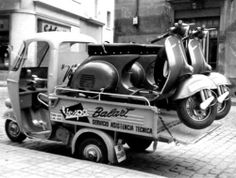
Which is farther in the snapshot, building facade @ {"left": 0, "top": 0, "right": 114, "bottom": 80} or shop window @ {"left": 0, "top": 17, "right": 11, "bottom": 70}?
shop window @ {"left": 0, "top": 17, "right": 11, "bottom": 70}

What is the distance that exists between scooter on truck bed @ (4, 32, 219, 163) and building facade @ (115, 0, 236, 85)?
11.0 metres

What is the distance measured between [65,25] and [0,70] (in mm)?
5323

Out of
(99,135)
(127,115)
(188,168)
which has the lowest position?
(188,168)

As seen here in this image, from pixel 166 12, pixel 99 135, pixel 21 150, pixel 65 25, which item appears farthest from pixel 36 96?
pixel 65 25

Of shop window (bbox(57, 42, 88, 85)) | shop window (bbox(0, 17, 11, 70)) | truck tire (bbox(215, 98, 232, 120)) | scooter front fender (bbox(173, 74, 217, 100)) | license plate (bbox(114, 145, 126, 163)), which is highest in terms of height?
shop window (bbox(0, 17, 11, 70))

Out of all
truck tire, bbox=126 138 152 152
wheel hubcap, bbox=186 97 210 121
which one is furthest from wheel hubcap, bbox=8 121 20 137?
wheel hubcap, bbox=186 97 210 121

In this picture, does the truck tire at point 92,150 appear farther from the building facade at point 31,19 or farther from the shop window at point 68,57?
the building facade at point 31,19

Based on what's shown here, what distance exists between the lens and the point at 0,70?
1955 centimetres

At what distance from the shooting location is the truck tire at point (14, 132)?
22.3 ft

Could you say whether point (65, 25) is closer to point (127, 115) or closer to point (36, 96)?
point (36, 96)

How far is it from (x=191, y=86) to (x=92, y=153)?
1772 millimetres

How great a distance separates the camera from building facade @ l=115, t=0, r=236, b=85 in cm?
1631

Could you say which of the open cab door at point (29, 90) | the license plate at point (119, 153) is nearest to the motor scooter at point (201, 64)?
the license plate at point (119, 153)

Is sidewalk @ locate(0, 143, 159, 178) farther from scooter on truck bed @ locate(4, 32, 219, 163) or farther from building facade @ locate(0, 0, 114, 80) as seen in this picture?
building facade @ locate(0, 0, 114, 80)
